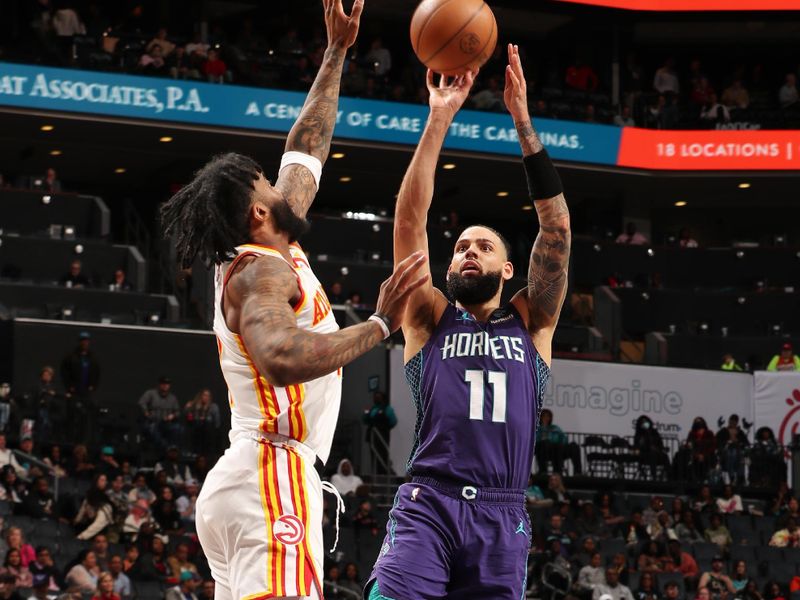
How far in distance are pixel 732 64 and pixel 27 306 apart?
18576 mm

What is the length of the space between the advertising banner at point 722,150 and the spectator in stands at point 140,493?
49.6 feet

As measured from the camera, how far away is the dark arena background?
17469mm

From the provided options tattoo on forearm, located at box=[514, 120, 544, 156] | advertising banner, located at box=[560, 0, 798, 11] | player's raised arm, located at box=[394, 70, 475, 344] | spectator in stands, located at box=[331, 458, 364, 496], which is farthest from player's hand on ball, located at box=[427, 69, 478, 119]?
advertising banner, located at box=[560, 0, 798, 11]

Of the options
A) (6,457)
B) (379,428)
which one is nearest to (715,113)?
(379,428)

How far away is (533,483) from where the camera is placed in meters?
21.2

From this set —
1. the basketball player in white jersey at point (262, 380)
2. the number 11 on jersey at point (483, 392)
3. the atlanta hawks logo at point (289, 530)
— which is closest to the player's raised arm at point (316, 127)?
the basketball player in white jersey at point (262, 380)

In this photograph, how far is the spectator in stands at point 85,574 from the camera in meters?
13.9

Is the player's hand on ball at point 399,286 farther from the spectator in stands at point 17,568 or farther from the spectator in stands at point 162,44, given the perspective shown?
the spectator in stands at point 162,44

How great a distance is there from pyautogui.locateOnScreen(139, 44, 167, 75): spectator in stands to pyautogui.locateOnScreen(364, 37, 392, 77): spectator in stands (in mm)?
4367

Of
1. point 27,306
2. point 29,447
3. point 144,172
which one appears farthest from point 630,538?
point 144,172

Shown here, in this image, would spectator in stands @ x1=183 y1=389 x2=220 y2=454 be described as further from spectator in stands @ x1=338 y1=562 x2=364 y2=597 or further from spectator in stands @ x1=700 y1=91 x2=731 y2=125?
spectator in stands @ x1=700 y1=91 x2=731 y2=125

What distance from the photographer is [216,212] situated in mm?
4875

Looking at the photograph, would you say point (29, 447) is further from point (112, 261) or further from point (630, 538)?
point (630, 538)

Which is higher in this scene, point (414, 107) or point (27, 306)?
point (414, 107)
